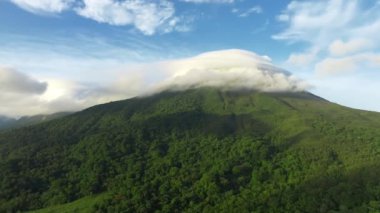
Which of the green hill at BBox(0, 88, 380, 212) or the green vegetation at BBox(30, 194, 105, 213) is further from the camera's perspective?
the green vegetation at BBox(30, 194, 105, 213)

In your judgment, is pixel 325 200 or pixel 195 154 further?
pixel 195 154

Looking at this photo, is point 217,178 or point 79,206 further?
point 217,178

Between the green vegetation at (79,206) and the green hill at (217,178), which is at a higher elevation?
the green hill at (217,178)

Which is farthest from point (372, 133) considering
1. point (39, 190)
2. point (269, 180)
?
point (39, 190)

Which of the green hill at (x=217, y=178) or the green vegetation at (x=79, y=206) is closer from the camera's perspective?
the green hill at (x=217, y=178)

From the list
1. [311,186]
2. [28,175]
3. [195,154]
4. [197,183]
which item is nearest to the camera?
[311,186]

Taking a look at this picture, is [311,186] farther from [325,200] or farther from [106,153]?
[106,153]

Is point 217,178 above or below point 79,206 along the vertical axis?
above

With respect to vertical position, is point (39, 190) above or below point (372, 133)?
below

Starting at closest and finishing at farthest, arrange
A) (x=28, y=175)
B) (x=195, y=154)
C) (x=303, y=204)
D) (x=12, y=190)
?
(x=303, y=204) → (x=12, y=190) → (x=28, y=175) → (x=195, y=154)

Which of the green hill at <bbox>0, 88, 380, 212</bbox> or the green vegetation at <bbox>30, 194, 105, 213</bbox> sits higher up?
the green hill at <bbox>0, 88, 380, 212</bbox>
